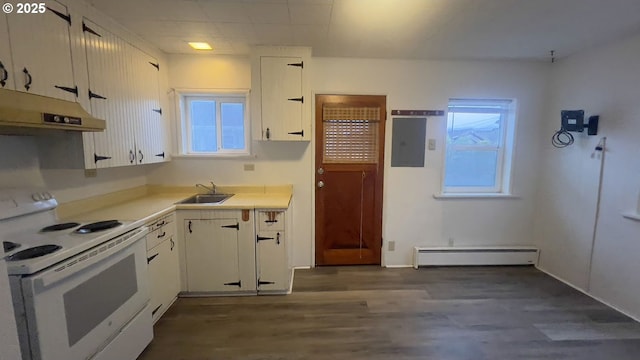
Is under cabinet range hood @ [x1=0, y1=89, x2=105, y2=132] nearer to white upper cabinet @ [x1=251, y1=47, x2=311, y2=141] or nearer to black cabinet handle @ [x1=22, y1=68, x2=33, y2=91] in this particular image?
black cabinet handle @ [x1=22, y1=68, x2=33, y2=91]

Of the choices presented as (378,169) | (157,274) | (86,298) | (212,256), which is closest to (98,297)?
(86,298)

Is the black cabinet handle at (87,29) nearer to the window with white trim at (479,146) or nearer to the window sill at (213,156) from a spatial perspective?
the window sill at (213,156)

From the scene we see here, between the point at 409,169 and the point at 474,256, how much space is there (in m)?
1.35

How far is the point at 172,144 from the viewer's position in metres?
3.17

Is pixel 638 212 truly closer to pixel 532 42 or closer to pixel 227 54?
pixel 532 42

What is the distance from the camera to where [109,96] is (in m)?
2.17

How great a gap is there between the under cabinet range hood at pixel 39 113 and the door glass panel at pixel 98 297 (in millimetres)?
859

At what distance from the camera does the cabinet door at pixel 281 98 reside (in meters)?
2.82

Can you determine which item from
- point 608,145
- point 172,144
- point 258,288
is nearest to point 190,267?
point 258,288

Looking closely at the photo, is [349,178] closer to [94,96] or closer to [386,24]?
[386,24]

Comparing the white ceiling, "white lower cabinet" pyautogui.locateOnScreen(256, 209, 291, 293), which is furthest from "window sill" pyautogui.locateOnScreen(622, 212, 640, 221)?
"white lower cabinet" pyautogui.locateOnScreen(256, 209, 291, 293)

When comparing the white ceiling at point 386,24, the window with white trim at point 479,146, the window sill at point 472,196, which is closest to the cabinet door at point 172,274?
the white ceiling at point 386,24

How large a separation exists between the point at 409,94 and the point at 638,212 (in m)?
2.30

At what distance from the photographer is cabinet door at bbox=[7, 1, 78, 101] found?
1.49m
